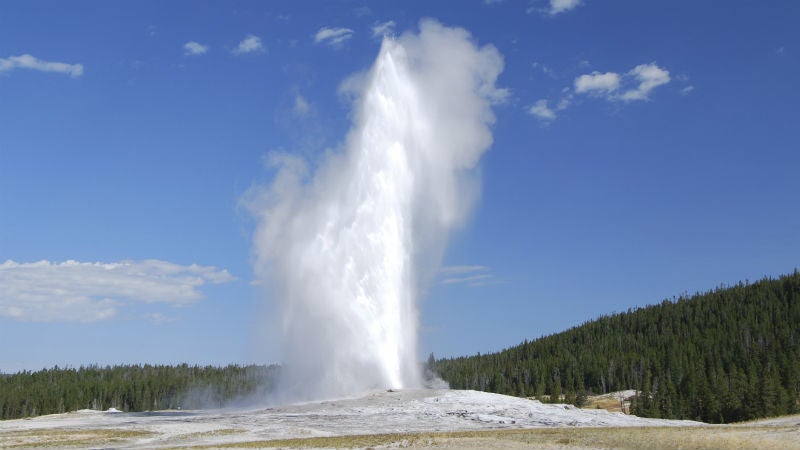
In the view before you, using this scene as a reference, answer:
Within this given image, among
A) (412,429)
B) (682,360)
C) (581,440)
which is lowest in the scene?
(581,440)

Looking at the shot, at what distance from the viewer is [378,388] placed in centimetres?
5734

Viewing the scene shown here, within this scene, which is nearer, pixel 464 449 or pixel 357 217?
pixel 464 449

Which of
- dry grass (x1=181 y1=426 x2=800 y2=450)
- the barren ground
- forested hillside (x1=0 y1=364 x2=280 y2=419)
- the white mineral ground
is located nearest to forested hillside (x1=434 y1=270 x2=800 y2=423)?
the white mineral ground

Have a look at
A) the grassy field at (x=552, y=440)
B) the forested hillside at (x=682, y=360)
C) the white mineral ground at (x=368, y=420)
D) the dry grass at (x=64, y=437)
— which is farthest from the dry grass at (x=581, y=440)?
the forested hillside at (x=682, y=360)

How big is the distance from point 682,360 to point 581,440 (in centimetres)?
10097

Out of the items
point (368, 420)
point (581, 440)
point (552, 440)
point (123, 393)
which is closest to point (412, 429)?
point (368, 420)

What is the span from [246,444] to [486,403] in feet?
67.8

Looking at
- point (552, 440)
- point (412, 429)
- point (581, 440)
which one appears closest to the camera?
point (581, 440)

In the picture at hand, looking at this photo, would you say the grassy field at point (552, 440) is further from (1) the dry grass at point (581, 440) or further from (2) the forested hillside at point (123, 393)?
(2) the forested hillside at point (123, 393)

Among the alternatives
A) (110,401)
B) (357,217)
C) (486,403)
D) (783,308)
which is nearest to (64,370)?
A: (110,401)

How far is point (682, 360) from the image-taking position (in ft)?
406

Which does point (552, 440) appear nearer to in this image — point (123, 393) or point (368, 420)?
point (368, 420)

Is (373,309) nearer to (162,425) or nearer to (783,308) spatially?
(162,425)

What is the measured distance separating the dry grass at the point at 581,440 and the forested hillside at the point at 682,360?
45373 mm
